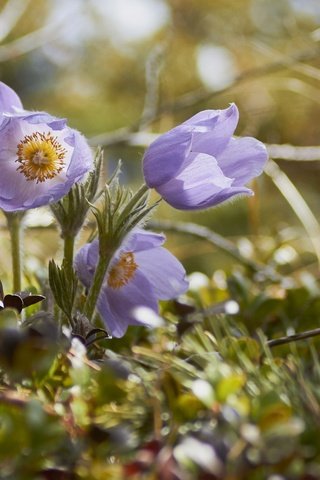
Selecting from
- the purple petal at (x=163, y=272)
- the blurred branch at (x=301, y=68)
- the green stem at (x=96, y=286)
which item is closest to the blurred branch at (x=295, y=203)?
the blurred branch at (x=301, y=68)

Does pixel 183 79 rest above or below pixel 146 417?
below

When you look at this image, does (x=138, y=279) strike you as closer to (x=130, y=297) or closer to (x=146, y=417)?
(x=130, y=297)

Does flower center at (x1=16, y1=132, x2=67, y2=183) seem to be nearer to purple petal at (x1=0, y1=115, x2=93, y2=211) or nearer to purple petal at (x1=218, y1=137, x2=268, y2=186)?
purple petal at (x1=0, y1=115, x2=93, y2=211)

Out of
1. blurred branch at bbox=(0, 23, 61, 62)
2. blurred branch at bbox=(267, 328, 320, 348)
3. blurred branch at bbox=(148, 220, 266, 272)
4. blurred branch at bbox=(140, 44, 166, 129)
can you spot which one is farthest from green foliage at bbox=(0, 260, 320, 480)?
blurred branch at bbox=(0, 23, 61, 62)

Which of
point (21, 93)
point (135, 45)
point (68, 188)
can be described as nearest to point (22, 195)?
point (68, 188)

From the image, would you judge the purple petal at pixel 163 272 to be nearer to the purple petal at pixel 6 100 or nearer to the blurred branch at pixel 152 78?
the purple petal at pixel 6 100

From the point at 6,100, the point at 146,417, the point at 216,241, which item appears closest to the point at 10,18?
the point at 216,241
